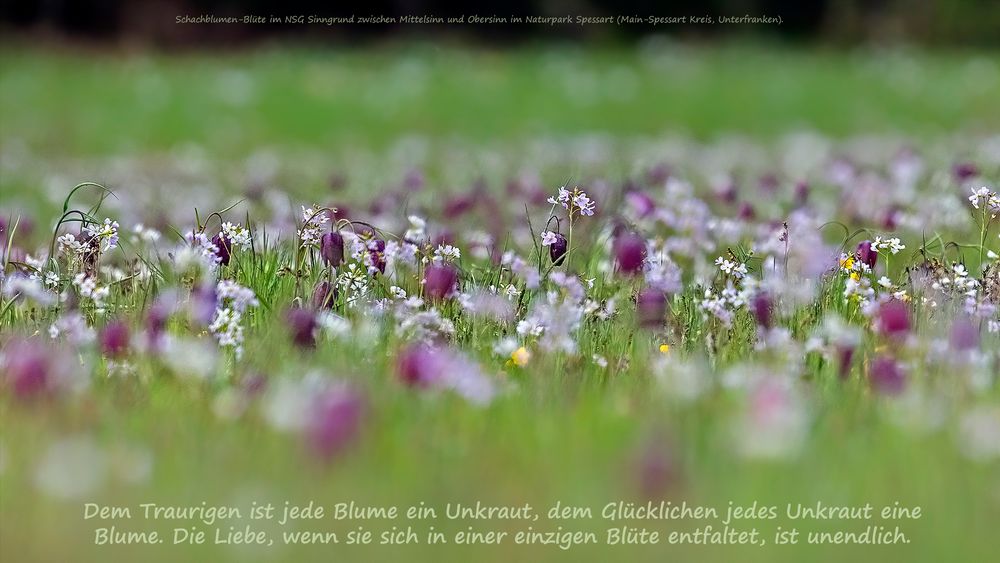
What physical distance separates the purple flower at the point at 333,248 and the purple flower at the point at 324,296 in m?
0.07

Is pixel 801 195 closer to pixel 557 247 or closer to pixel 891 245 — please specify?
pixel 891 245

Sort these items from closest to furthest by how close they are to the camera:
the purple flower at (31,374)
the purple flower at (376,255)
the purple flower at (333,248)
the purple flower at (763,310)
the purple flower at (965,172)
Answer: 1. the purple flower at (31,374)
2. the purple flower at (763,310)
3. the purple flower at (333,248)
4. the purple flower at (376,255)
5. the purple flower at (965,172)

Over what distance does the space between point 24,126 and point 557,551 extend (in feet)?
38.9

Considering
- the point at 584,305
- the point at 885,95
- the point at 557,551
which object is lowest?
the point at 557,551

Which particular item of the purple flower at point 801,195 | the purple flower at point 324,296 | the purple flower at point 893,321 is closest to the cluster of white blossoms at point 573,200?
the purple flower at point 324,296

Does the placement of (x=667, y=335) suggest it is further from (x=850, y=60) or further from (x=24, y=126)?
(x=850, y=60)

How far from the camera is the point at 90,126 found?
42.6ft

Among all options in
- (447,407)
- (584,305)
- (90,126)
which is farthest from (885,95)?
(447,407)

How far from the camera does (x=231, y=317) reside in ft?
10.8

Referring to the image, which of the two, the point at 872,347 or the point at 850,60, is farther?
the point at 850,60

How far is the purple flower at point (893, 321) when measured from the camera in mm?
2969

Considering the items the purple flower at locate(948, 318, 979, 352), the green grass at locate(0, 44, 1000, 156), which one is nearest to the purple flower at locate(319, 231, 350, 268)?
the purple flower at locate(948, 318, 979, 352)

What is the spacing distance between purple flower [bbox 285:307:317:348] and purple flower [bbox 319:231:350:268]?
0.51 metres

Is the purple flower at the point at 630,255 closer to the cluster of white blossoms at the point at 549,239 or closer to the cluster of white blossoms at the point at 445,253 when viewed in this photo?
the cluster of white blossoms at the point at 549,239
